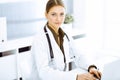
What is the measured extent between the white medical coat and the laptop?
19cm

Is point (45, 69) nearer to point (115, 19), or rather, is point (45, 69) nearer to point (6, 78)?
point (6, 78)

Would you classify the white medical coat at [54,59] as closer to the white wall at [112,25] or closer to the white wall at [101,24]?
the white wall at [101,24]

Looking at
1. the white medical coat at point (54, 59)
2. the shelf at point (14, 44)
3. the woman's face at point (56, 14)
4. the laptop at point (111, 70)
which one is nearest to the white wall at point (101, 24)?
the shelf at point (14, 44)

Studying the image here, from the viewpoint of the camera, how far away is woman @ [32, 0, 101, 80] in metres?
1.42

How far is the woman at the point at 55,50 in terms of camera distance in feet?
4.64

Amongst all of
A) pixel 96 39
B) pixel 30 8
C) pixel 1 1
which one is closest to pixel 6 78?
pixel 1 1

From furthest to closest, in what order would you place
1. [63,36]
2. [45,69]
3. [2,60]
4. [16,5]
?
1. [16,5]
2. [2,60]
3. [63,36]
4. [45,69]

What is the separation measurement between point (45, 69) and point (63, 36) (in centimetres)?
34

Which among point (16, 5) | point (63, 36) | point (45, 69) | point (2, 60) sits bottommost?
point (2, 60)

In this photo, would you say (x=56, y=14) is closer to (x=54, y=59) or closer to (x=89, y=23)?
(x=54, y=59)

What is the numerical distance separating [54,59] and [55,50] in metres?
0.06

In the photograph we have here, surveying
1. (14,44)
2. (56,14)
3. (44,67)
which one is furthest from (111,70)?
(14,44)

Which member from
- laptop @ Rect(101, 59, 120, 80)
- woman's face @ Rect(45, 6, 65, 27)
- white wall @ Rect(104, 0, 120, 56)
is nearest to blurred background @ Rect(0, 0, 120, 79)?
white wall @ Rect(104, 0, 120, 56)

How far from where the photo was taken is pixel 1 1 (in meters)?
2.71
